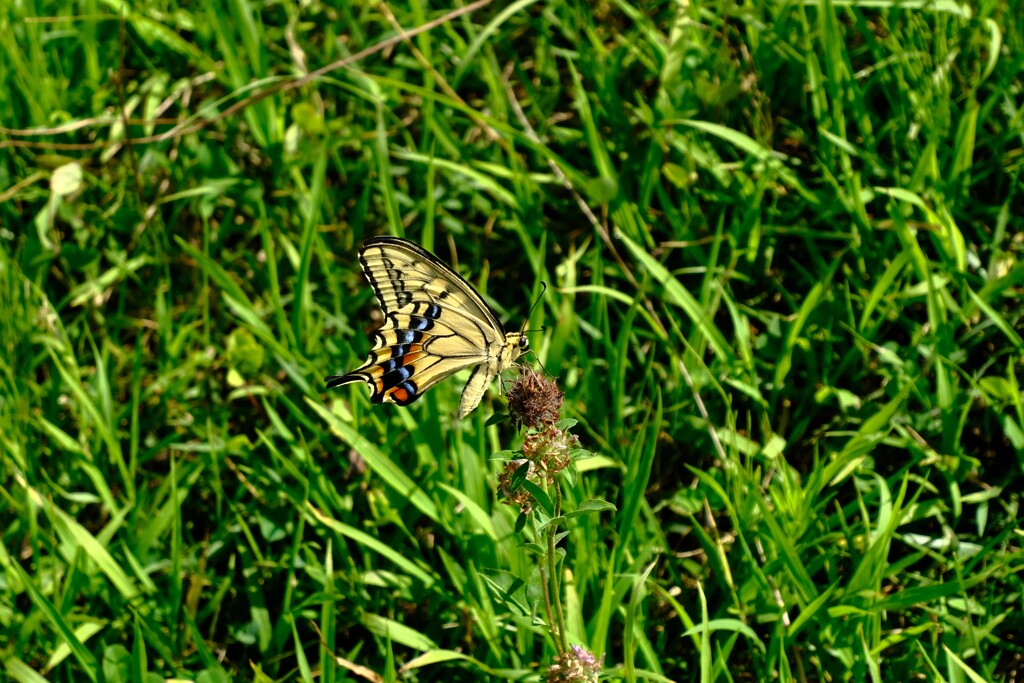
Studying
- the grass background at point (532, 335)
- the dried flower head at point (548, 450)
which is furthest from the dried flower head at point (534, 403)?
the grass background at point (532, 335)

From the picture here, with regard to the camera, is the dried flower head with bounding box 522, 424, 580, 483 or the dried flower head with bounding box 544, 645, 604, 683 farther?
the dried flower head with bounding box 544, 645, 604, 683

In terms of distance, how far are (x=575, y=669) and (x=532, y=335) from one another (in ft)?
4.60

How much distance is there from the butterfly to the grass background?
44cm

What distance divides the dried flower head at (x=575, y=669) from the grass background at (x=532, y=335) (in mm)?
100

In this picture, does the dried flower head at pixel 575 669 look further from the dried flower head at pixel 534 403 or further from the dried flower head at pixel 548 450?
the dried flower head at pixel 534 403

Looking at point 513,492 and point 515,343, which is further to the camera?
point 515,343

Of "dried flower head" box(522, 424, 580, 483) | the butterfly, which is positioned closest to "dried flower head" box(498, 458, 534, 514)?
"dried flower head" box(522, 424, 580, 483)

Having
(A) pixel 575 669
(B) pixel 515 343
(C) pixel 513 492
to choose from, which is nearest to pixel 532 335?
(B) pixel 515 343

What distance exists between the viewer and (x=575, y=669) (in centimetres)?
214

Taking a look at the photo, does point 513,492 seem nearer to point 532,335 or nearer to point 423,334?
point 423,334

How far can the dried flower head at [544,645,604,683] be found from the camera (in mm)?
2145

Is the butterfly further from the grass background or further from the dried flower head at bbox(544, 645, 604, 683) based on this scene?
the dried flower head at bbox(544, 645, 604, 683)

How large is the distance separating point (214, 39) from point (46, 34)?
0.72m

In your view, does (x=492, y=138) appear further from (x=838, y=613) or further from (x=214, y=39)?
(x=838, y=613)
